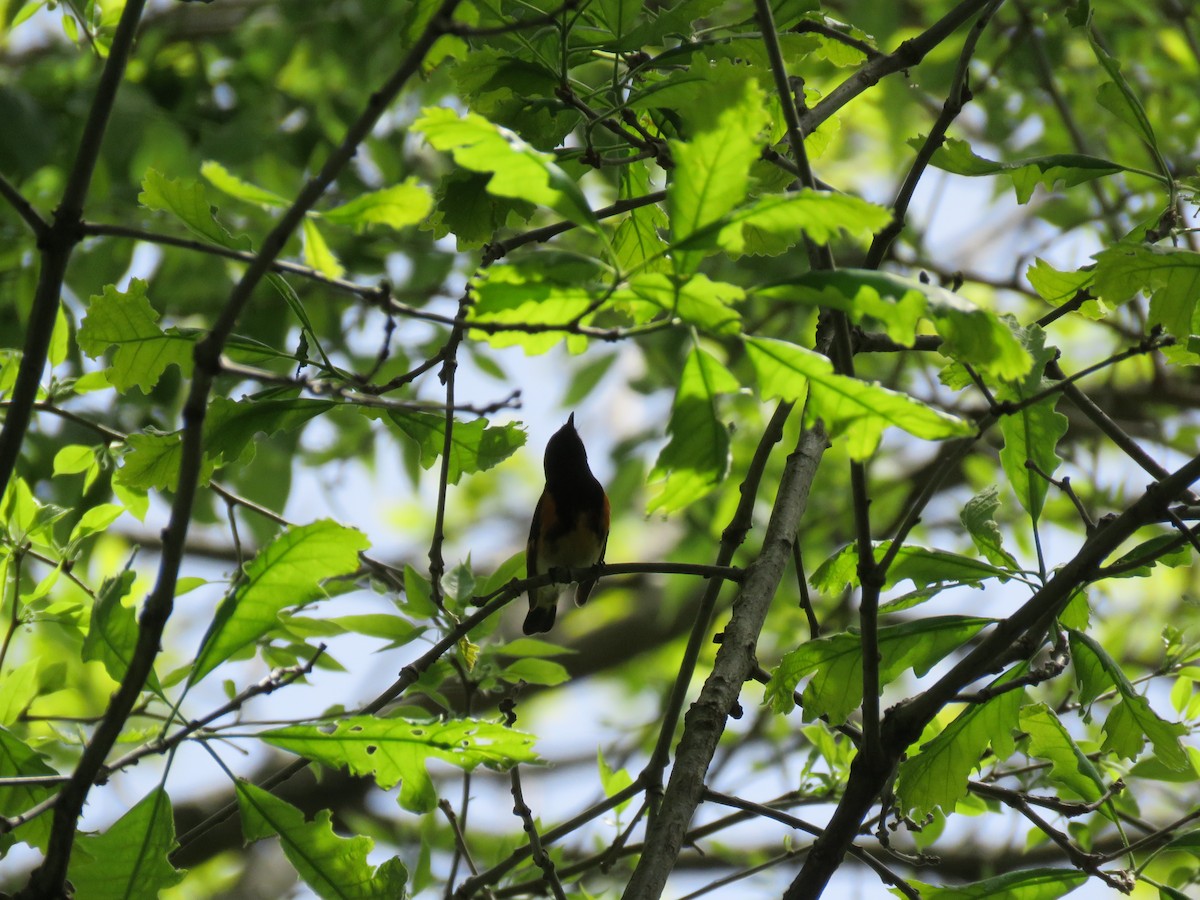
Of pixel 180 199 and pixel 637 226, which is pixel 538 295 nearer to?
pixel 180 199

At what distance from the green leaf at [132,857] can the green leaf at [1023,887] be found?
4.79ft

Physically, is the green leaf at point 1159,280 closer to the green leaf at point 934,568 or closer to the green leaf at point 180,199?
the green leaf at point 934,568

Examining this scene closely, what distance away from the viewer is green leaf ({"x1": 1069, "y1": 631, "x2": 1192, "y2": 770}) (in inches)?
86.6

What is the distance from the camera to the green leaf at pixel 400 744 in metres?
2.00

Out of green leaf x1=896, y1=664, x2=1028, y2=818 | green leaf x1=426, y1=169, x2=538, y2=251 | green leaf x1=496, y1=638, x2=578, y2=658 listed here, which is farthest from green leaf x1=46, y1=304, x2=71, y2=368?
green leaf x1=896, y1=664, x2=1028, y2=818

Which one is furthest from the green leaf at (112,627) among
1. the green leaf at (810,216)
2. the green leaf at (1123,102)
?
the green leaf at (1123,102)

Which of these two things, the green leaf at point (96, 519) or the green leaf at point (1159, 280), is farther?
the green leaf at point (96, 519)

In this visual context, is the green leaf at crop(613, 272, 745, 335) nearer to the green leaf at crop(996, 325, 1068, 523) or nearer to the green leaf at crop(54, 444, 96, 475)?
the green leaf at crop(996, 325, 1068, 523)

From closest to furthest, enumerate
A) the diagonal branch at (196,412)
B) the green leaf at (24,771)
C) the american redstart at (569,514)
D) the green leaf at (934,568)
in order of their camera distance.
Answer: the diagonal branch at (196,412) → the green leaf at (24,771) → the green leaf at (934,568) → the american redstart at (569,514)

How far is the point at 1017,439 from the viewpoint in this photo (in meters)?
2.21

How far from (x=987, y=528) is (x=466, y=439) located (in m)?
1.09

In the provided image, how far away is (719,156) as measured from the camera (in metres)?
1.50

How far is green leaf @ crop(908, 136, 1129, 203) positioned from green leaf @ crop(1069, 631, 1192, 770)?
907mm

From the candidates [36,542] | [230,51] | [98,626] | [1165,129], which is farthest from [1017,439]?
[230,51]
